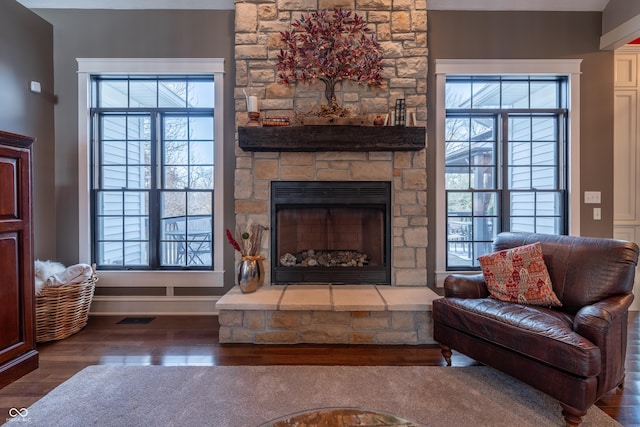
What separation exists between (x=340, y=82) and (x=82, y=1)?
279cm

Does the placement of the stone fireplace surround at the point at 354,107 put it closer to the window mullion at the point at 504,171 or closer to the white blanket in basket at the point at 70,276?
the window mullion at the point at 504,171

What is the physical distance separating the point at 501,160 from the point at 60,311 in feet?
14.8

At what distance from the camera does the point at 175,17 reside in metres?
3.34

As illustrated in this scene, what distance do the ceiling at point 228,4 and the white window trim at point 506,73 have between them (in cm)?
55

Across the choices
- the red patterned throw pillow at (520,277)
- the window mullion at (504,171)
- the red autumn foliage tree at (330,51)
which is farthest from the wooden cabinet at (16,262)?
the window mullion at (504,171)

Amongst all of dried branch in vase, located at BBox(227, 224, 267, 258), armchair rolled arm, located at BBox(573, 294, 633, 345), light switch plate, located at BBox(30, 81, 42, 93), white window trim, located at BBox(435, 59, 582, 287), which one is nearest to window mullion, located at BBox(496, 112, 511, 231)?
white window trim, located at BBox(435, 59, 582, 287)

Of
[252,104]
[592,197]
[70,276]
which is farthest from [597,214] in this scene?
[70,276]

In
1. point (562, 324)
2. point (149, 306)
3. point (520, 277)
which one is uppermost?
point (520, 277)

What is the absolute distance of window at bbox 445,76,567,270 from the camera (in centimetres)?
347

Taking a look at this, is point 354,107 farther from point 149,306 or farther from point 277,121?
point 149,306

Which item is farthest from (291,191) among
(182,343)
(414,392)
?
(414,392)

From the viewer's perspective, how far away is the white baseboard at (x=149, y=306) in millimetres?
3385

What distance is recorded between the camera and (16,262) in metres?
2.27

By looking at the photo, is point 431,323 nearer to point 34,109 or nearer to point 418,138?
point 418,138
